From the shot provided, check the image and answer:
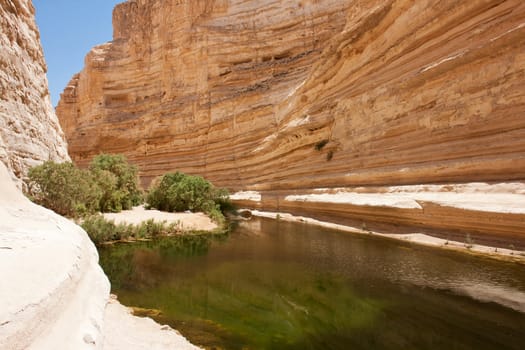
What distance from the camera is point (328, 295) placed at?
5809 mm

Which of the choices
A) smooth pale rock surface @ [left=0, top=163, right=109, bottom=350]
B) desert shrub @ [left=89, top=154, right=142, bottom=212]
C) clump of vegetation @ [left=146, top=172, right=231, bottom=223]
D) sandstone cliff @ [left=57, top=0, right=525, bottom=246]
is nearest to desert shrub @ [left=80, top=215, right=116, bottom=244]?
desert shrub @ [left=89, top=154, right=142, bottom=212]

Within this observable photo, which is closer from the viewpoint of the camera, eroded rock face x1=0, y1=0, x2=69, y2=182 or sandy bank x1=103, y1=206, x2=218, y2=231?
eroded rock face x1=0, y1=0, x2=69, y2=182

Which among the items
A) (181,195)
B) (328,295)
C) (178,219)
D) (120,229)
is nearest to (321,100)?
(181,195)

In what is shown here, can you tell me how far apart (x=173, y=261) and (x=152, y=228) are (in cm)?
402

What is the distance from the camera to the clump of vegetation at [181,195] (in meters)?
17.3

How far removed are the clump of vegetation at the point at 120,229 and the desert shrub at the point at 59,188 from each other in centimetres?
83

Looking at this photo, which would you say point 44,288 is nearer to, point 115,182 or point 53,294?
point 53,294

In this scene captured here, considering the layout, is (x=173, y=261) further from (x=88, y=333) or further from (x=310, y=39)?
(x=310, y=39)

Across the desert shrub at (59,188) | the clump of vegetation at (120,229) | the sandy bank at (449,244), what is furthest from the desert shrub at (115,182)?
the sandy bank at (449,244)

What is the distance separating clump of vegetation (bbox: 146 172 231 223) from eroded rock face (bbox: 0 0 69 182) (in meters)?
5.30

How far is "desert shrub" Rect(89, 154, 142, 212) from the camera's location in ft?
49.7

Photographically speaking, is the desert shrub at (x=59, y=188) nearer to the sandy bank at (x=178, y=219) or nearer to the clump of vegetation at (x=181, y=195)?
the sandy bank at (x=178, y=219)

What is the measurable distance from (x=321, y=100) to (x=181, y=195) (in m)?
9.14

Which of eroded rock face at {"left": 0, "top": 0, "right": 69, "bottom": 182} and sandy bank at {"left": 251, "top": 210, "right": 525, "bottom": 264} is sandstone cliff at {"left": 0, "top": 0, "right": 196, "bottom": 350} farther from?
sandy bank at {"left": 251, "top": 210, "right": 525, "bottom": 264}
